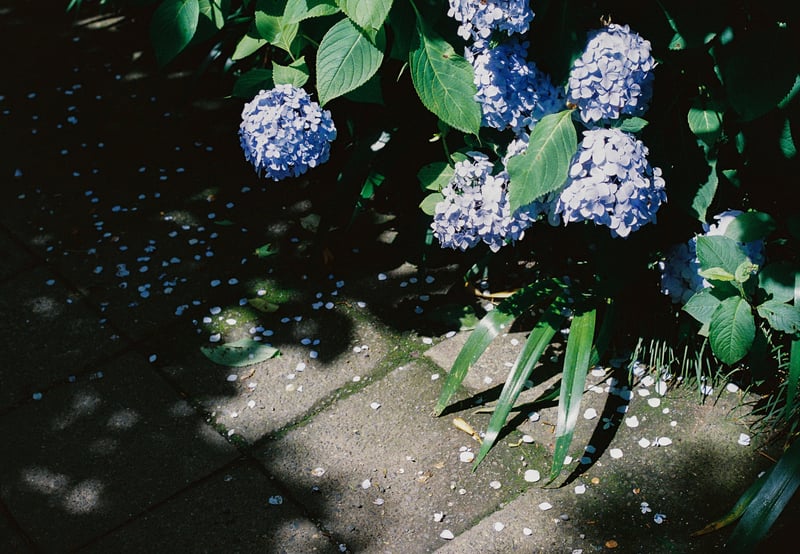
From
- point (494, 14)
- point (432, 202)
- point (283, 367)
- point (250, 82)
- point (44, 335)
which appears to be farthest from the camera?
point (44, 335)

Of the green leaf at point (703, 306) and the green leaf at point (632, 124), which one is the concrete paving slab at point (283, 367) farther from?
the green leaf at point (632, 124)

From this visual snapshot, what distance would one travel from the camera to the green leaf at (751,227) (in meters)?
2.50

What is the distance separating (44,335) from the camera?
3309 millimetres

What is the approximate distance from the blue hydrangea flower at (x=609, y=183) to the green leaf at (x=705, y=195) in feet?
0.87

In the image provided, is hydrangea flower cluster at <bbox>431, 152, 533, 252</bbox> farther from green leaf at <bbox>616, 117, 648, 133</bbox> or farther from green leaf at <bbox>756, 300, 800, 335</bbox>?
green leaf at <bbox>756, 300, 800, 335</bbox>

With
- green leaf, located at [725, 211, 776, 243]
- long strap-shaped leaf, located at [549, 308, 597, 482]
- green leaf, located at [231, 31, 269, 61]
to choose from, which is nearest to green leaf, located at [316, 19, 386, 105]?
green leaf, located at [231, 31, 269, 61]

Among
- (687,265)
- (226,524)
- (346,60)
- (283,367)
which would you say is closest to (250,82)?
(346,60)

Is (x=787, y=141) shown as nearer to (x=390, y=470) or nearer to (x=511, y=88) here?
(x=511, y=88)

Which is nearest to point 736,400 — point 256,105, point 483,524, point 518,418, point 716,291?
point 716,291

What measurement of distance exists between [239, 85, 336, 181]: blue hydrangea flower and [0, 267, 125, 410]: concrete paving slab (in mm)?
986

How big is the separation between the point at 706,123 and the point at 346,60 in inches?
37.8

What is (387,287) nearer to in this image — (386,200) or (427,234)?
(427,234)

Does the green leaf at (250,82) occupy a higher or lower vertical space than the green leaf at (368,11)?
lower

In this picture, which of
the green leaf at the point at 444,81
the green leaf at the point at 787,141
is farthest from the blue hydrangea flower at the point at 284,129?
the green leaf at the point at 787,141
